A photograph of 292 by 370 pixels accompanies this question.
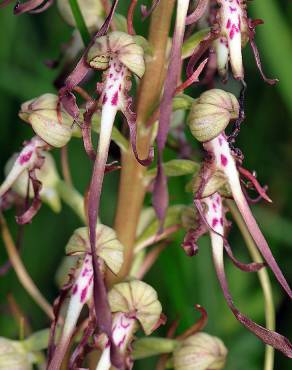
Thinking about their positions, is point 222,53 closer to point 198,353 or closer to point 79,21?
point 79,21

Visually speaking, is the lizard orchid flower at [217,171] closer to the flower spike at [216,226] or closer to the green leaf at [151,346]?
the flower spike at [216,226]

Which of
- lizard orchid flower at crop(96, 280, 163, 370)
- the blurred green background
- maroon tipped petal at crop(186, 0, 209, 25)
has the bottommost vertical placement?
the blurred green background

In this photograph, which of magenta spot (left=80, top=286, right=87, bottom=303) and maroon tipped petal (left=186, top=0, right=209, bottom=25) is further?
magenta spot (left=80, top=286, right=87, bottom=303)

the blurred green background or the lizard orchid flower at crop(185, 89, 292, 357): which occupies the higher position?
the lizard orchid flower at crop(185, 89, 292, 357)

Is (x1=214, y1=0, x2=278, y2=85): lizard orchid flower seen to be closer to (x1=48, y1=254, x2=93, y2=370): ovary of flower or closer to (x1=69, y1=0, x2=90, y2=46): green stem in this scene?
(x1=69, y1=0, x2=90, y2=46): green stem

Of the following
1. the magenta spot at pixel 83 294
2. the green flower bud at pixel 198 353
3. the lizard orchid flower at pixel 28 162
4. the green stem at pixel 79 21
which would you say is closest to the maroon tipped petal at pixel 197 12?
the green stem at pixel 79 21

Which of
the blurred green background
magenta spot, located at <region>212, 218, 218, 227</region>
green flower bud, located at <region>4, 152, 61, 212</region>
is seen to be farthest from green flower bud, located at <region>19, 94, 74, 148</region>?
the blurred green background

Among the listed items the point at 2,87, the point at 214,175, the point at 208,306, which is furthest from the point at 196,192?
the point at 2,87
